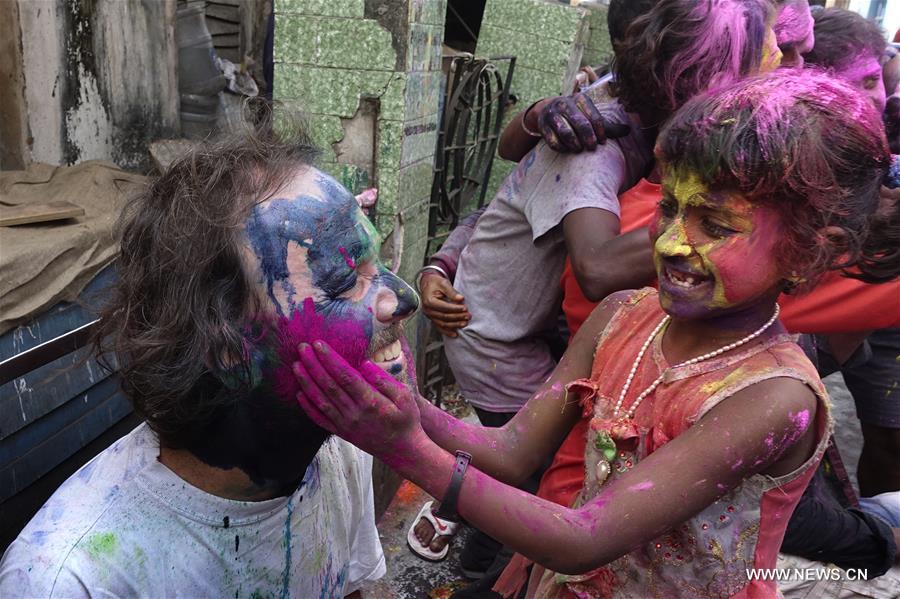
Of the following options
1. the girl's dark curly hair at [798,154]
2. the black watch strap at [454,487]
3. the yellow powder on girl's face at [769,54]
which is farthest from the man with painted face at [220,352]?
the yellow powder on girl's face at [769,54]

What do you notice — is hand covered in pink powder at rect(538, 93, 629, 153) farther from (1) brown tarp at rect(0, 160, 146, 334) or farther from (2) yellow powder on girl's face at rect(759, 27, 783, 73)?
(1) brown tarp at rect(0, 160, 146, 334)

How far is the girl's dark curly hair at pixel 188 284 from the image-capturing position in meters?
1.28

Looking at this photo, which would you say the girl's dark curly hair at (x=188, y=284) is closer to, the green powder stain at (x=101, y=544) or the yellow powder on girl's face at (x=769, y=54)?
the green powder stain at (x=101, y=544)

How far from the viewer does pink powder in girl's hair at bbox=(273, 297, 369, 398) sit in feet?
4.28

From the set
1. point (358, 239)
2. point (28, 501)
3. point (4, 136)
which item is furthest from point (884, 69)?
point (4, 136)

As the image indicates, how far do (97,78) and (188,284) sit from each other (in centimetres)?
367

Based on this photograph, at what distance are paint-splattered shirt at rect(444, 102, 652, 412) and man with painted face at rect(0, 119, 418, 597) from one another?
1086mm

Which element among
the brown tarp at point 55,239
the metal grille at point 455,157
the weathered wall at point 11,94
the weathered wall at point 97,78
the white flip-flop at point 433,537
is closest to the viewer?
the brown tarp at point 55,239

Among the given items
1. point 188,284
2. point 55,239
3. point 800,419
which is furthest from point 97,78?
point 800,419

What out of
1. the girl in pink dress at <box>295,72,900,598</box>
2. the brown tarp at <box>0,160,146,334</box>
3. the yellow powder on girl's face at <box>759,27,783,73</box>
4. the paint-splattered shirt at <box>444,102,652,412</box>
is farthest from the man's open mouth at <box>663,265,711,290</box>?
the brown tarp at <box>0,160,146,334</box>

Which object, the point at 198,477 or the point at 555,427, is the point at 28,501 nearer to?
the point at 198,477

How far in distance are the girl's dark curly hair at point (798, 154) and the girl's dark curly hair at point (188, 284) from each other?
2.63ft

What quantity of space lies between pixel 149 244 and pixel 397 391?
1.68 feet

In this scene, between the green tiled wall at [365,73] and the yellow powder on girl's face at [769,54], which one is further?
the green tiled wall at [365,73]
